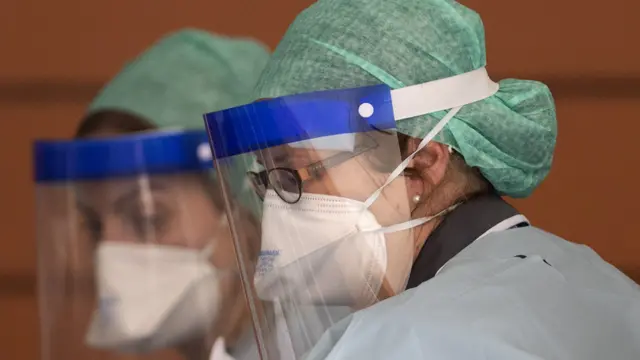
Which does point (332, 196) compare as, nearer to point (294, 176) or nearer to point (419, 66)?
point (294, 176)

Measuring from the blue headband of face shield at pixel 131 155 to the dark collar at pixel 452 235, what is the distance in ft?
1.15

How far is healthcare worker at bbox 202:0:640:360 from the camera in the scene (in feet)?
2.99

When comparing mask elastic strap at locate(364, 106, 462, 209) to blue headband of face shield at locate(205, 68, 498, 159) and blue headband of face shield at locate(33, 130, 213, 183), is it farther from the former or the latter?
blue headband of face shield at locate(33, 130, 213, 183)

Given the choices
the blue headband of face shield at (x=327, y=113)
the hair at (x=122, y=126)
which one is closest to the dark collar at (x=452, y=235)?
the blue headband of face shield at (x=327, y=113)

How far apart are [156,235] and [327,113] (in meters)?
0.42

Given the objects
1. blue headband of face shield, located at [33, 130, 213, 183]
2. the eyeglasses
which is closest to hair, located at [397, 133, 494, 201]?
the eyeglasses

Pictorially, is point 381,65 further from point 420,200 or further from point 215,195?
point 215,195

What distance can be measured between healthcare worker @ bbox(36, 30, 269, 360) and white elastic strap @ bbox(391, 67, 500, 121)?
35 centimetres

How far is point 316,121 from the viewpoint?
0.92 m

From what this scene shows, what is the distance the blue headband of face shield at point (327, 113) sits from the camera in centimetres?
92

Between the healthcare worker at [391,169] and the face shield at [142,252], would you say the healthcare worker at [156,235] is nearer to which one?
the face shield at [142,252]

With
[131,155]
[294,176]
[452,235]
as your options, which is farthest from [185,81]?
[452,235]

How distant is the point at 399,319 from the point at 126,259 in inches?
23.0

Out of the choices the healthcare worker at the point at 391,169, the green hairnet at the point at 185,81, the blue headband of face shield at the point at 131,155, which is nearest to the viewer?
the healthcare worker at the point at 391,169
